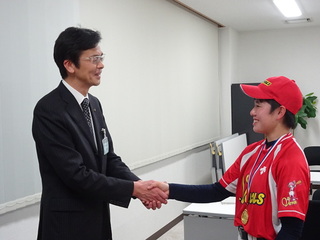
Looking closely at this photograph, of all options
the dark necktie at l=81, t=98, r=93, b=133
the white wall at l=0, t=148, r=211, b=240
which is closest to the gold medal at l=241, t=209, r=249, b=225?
the dark necktie at l=81, t=98, r=93, b=133

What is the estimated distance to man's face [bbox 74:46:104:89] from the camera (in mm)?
2012

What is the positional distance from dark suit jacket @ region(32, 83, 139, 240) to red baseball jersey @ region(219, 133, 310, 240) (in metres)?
0.67

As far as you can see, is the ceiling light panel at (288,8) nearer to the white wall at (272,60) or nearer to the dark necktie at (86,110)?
the white wall at (272,60)

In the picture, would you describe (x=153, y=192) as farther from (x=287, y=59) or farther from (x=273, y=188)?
(x=287, y=59)

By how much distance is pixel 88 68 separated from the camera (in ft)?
6.64

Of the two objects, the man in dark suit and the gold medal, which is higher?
the man in dark suit

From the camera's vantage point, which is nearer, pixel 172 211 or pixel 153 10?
pixel 153 10

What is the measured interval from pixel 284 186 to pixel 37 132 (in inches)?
42.8

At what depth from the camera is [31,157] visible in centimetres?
254

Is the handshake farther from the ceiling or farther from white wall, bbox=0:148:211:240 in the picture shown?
the ceiling

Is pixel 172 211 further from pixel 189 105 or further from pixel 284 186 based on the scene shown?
pixel 284 186

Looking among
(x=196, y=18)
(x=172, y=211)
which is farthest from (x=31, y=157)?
(x=196, y=18)

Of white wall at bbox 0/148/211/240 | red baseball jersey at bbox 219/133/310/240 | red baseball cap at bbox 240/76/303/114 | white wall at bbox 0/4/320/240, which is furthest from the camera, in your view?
white wall at bbox 0/4/320/240

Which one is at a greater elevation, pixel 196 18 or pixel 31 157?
pixel 196 18
